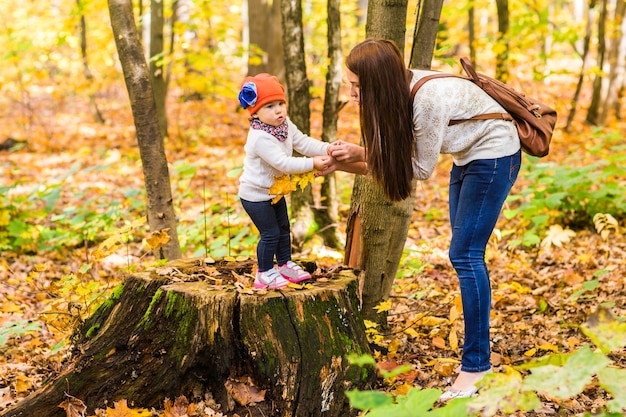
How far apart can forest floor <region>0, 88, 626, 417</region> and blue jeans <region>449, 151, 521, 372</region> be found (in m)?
0.27

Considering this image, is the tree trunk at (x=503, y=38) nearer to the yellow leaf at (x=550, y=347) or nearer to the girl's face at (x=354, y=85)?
the yellow leaf at (x=550, y=347)

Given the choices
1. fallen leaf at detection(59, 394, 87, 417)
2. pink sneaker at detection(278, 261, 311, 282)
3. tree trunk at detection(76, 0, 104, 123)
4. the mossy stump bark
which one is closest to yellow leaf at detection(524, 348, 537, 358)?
the mossy stump bark

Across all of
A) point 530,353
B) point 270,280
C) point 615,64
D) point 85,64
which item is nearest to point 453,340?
point 530,353

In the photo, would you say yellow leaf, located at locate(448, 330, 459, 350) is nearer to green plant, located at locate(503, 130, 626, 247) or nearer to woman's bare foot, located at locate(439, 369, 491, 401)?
woman's bare foot, located at locate(439, 369, 491, 401)

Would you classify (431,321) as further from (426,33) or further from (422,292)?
(426,33)

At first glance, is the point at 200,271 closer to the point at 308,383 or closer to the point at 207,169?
the point at 308,383

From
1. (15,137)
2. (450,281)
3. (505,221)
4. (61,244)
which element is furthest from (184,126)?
(450,281)

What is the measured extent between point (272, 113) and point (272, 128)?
99 mm

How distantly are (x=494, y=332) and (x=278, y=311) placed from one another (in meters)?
1.94

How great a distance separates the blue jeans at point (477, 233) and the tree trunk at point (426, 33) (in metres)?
1.17

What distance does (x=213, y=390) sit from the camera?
324 cm

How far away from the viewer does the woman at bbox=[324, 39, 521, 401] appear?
9.55 feet

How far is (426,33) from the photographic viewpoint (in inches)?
154

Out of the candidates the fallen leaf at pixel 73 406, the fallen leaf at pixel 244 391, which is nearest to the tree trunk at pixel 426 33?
the fallen leaf at pixel 244 391
